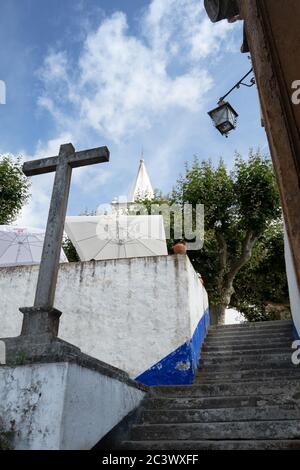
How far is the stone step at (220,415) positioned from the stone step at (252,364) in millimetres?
2359

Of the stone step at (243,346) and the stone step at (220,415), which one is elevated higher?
the stone step at (243,346)

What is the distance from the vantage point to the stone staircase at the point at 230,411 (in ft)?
11.1

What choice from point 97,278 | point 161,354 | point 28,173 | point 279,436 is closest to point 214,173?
point 97,278

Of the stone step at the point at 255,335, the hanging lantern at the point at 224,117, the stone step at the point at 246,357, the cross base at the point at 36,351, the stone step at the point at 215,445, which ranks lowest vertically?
the stone step at the point at 215,445

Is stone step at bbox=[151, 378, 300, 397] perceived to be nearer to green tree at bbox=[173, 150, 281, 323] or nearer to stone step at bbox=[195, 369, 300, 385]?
stone step at bbox=[195, 369, 300, 385]

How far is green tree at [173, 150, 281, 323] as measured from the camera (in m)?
13.4

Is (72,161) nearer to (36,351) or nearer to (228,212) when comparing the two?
(36,351)

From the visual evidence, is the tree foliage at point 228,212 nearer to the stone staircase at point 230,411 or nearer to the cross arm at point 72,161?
the stone staircase at point 230,411

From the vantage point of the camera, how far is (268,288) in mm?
17328

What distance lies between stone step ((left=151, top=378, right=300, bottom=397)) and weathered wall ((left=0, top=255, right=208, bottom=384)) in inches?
62.3

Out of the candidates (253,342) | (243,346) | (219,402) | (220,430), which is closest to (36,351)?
(220,430)

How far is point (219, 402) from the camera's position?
447cm

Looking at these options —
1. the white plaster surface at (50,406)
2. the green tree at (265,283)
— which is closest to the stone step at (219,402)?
the white plaster surface at (50,406)

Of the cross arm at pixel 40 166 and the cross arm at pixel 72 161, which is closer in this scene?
the cross arm at pixel 72 161
